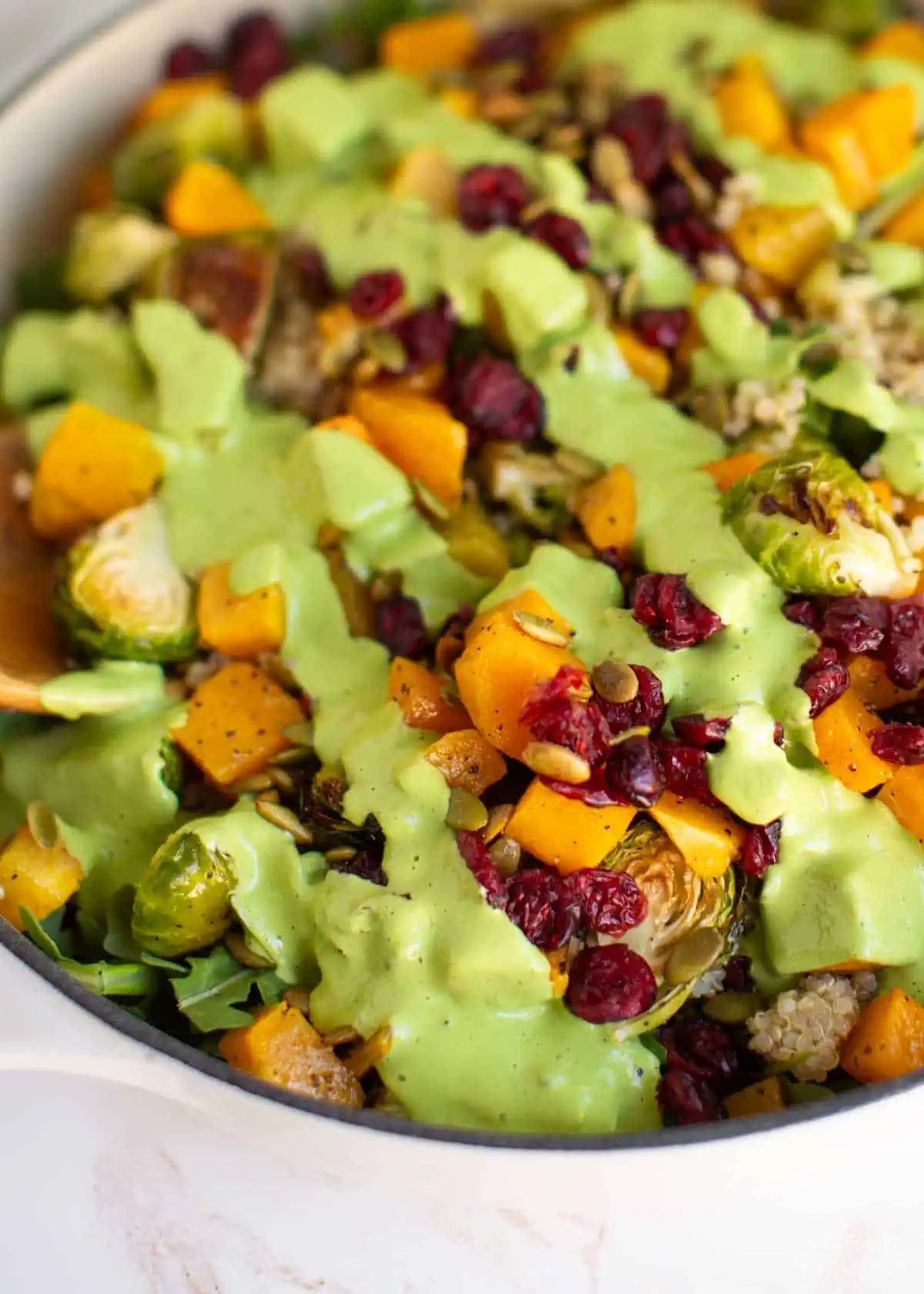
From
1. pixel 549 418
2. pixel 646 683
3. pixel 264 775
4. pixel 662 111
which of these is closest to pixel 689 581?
pixel 646 683

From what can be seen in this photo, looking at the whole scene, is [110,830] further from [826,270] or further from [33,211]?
[826,270]

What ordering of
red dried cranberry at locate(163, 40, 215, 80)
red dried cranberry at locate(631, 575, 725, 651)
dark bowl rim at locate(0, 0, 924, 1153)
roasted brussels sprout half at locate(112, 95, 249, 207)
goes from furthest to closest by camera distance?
1. red dried cranberry at locate(163, 40, 215, 80)
2. roasted brussels sprout half at locate(112, 95, 249, 207)
3. red dried cranberry at locate(631, 575, 725, 651)
4. dark bowl rim at locate(0, 0, 924, 1153)

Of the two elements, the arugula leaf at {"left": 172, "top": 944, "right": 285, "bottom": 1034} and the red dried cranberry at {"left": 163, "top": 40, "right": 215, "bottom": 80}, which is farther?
the red dried cranberry at {"left": 163, "top": 40, "right": 215, "bottom": 80}

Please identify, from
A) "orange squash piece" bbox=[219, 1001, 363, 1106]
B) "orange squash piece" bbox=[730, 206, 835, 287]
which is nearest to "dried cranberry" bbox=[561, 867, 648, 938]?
"orange squash piece" bbox=[219, 1001, 363, 1106]

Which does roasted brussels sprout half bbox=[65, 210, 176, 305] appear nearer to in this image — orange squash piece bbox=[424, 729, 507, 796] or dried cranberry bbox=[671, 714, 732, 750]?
orange squash piece bbox=[424, 729, 507, 796]

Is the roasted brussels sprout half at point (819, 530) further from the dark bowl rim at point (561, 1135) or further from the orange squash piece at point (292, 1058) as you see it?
the orange squash piece at point (292, 1058)

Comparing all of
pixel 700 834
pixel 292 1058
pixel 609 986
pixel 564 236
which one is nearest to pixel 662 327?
pixel 564 236
